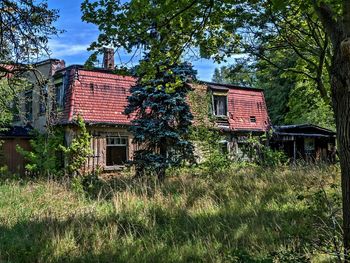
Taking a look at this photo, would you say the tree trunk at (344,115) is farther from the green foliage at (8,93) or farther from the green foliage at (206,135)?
the green foliage at (206,135)

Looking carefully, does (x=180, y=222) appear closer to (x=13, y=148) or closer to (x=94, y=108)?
(x=94, y=108)

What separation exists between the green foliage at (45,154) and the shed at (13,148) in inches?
27.1

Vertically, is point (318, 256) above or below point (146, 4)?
below

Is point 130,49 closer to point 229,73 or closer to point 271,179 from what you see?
point 271,179

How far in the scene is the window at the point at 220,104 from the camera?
2714 cm

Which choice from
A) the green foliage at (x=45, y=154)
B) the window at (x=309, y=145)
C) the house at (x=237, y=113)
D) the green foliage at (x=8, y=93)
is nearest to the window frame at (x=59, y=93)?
the green foliage at (x=45, y=154)

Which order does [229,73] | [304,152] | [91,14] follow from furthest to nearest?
1. [304,152]
2. [229,73]
3. [91,14]

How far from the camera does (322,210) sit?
7.58 meters

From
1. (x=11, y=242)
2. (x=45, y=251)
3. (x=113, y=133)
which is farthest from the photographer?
(x=113, y=133)

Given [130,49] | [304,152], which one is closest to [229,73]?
[130,49]

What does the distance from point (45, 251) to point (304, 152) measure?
97.6ft

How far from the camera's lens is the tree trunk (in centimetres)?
459

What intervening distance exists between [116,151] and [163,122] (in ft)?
21.9

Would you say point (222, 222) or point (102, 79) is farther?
point (102, 79)
